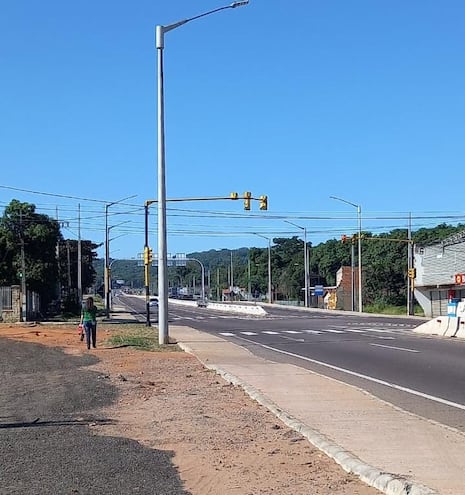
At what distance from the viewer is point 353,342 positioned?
32375mm

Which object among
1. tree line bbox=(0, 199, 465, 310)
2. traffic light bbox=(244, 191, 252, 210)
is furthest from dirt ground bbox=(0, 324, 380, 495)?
tree line bbox=(0, 199, 465, 310)

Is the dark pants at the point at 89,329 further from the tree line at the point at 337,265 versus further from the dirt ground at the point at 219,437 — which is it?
the tree line at the point at 337,265

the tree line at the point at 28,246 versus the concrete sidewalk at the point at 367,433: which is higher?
the tree line at the point at 28,246

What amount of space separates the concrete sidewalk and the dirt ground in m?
0.20

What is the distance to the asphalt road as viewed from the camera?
7957 mm

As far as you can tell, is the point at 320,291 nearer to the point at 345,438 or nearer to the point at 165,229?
the point at 165,229

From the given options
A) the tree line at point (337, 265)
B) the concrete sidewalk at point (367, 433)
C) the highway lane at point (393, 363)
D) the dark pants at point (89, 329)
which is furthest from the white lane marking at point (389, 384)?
the tree line at point (337, 265)

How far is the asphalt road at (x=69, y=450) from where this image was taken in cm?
796

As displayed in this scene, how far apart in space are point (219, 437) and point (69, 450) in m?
1.97

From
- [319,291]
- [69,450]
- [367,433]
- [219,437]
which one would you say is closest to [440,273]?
[319,291]

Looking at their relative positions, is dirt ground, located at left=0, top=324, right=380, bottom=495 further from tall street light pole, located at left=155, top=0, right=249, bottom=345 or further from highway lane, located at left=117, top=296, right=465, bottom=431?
tall street light pole, located at left=155, top=0, right=249, bottom=345

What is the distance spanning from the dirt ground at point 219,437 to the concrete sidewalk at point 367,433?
198 millimetres

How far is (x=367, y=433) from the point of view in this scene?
10414 millimetres

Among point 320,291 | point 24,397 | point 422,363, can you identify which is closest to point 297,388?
point 24,397
